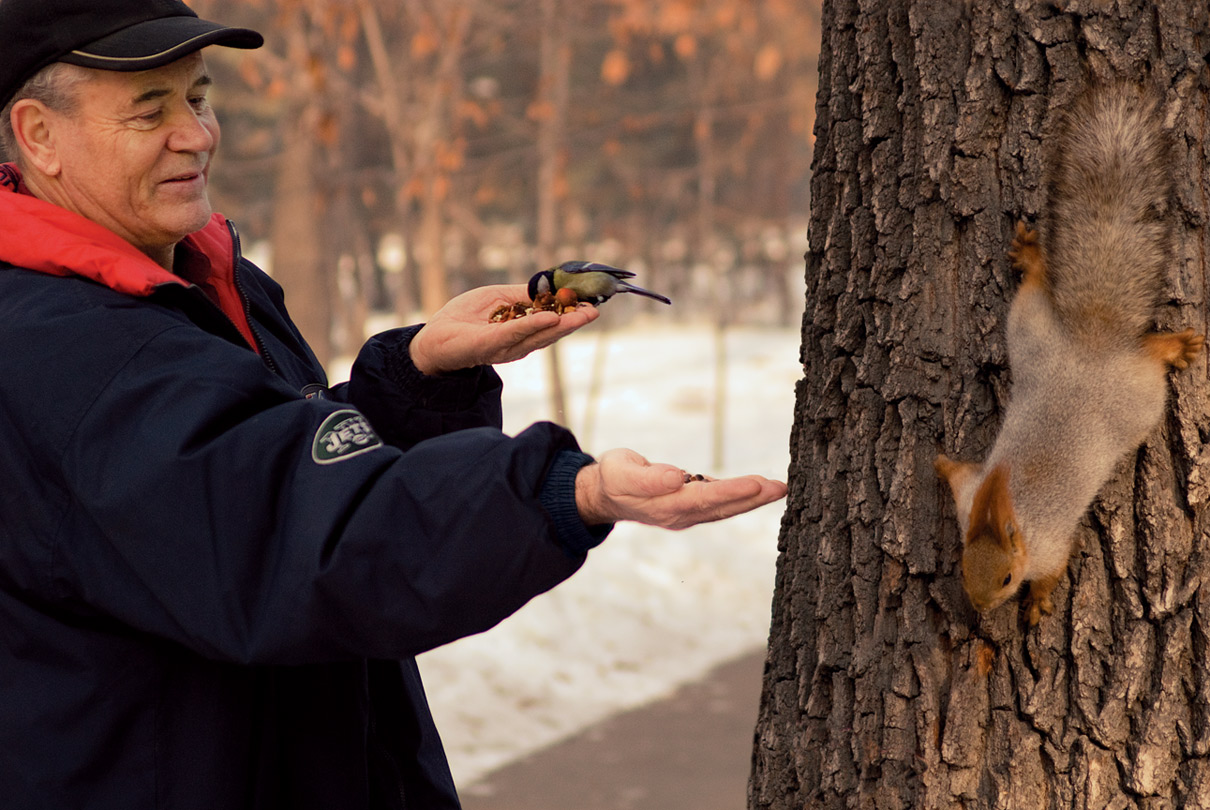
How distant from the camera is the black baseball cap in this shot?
1569mm

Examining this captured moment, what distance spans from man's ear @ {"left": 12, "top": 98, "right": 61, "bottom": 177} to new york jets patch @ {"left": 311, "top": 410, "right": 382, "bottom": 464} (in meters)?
0.65

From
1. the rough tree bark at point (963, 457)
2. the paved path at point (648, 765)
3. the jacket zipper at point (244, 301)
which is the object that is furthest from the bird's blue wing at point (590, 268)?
the paved path at point (648, 765)

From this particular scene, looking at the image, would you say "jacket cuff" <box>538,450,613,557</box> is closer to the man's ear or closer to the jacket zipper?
the jacket zipper

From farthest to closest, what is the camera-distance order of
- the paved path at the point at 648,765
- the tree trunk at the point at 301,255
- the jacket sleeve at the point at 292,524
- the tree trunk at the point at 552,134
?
the tree trunk at the point at 301,255
the tree trunk at the point at 552,134
the paved path at the point at 648,765
the jacket sleeve at the point at 292,524

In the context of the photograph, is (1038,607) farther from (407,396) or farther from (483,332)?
(407,396)

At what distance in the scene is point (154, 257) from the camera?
1.84 metres

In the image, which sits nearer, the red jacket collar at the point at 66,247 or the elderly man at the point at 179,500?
the elderly man at the point at 179,500

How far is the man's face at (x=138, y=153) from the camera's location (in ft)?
5.35

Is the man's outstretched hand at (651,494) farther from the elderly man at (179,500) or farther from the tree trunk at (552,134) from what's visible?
the tree trunk at (552,134)

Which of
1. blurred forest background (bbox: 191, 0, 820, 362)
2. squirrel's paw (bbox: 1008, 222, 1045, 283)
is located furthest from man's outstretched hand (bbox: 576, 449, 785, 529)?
blurred forest background (bbox: 191, 0, 820, 362)

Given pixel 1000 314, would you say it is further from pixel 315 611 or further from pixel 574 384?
pixel 574 384

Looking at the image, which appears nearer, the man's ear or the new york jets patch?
the new york jets patch

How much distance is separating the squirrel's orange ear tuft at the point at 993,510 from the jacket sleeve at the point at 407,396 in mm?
A: 871

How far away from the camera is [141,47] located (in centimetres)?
158
